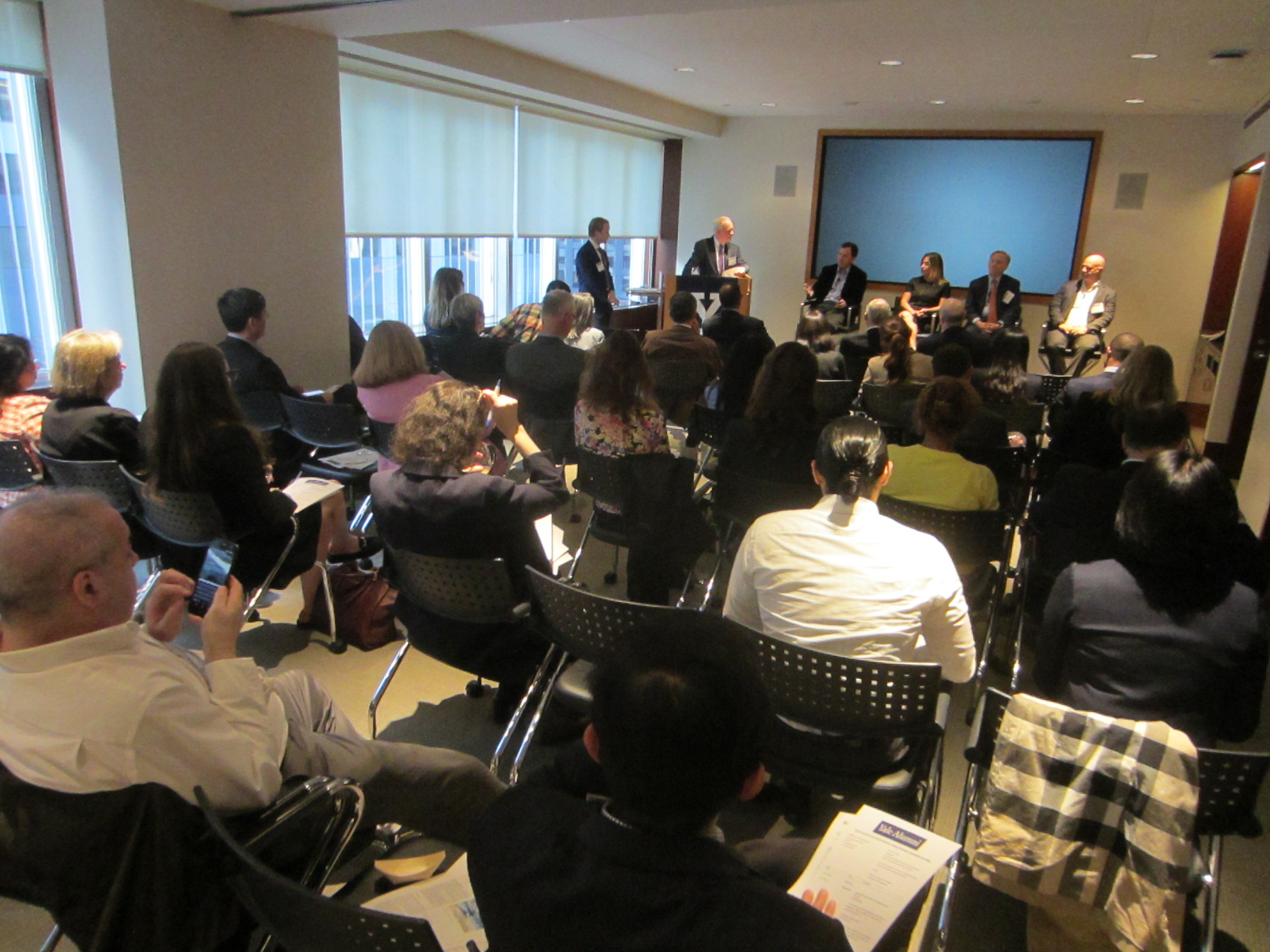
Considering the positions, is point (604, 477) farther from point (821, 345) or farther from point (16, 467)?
point (821, 345)

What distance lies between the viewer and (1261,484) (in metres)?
4.61

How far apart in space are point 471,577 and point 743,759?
152cm

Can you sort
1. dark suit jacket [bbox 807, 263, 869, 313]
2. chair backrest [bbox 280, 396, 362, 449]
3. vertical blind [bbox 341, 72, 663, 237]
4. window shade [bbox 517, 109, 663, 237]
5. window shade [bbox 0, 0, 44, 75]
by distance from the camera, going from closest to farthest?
window shade [bbox 0, 0, 44, 75]
chair backrest [bbox 280, 396, 362, 449]
vertical blind [bbox 341, 72, 663, 237]
window shade [bbox 517, 109, 663, 237]
dark suit jacket [bbox 807, 263, 869, 313]

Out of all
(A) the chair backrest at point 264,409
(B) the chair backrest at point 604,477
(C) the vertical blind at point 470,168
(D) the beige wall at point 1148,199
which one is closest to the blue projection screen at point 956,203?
(D) the beige wall at point 1148,199

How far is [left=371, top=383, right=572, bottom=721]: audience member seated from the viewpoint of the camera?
2.39 meters

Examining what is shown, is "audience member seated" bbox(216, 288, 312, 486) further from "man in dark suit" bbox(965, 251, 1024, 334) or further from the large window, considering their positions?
"man in dark suit" bbox(965, 251, 1024, 334)

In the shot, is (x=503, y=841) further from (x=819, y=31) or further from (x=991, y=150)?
(x=991, y=150)

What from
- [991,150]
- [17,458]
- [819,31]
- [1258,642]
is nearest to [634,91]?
[819,31]

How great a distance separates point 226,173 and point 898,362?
3698 millimetres

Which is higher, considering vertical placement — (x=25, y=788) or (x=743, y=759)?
(x=743, y=759)

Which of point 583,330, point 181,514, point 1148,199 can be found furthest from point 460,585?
point 1148,199

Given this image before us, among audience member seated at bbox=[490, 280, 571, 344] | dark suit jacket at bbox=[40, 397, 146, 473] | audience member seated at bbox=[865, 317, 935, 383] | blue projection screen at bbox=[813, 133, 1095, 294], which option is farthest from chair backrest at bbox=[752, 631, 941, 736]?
blue projection screen at bbox=[813, 133, 1095, 294]

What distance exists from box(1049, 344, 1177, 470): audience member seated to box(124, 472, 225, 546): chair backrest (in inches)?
135

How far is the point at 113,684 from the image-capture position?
1.41 metres
